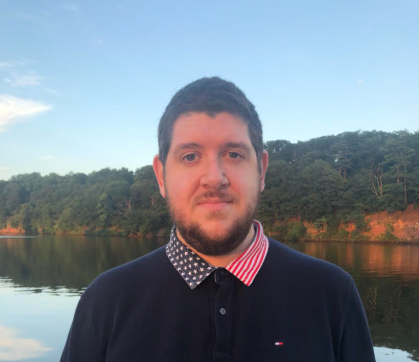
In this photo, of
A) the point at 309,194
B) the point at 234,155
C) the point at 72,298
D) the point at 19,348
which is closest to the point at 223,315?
the point at 234,155

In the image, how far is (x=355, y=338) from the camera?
171cm

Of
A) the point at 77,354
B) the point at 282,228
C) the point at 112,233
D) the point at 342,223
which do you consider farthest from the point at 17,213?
the point at 77,354

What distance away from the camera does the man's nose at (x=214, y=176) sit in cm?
167

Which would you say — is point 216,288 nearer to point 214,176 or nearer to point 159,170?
point 214,176

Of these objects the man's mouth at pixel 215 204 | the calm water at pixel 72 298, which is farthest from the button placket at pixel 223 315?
the calm water at pixel 72 298

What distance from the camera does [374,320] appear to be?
15117 mm

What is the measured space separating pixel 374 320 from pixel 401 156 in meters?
40.0

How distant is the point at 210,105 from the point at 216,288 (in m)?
0.90

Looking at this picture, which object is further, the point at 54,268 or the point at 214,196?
the point at 54,268

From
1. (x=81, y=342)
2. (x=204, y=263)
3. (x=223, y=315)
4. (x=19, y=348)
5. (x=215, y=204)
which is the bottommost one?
(x=19, y=348)

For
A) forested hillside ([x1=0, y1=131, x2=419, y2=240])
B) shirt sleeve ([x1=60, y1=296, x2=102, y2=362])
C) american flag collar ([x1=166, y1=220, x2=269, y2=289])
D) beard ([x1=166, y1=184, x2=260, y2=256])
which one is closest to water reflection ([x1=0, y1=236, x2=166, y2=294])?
shirt sleeve ([x1=60, y1=296, x2=102, y2=362])

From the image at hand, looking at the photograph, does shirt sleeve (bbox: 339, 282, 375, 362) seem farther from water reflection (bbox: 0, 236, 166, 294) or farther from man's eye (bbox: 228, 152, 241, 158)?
water reflection (bbox: 0, 236, 166, 294)

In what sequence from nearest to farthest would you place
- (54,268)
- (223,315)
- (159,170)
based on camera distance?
(223,315) < (159,170) < (54,268)

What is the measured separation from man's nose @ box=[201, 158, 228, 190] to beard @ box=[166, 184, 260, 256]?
0.04 metres
